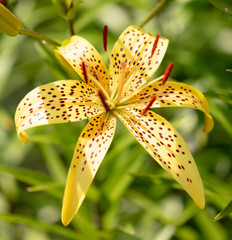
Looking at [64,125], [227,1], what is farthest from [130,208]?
[227,1]

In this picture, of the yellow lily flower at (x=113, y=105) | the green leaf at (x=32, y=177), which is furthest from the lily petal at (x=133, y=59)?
the green leaf at (x=32, y=177)

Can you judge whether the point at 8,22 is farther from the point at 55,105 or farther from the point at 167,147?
the point at 167,147

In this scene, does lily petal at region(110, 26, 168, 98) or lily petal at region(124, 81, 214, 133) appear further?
lily petal at region(110, 26, 168, 98)

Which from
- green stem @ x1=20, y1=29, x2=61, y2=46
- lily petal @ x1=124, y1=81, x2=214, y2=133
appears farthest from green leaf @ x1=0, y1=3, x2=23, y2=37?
lily petal @ x1=124, y1=81, x2=214, y2=133

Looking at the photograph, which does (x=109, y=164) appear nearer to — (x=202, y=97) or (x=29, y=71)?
(x=202, y=97)

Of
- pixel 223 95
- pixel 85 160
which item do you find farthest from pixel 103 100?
pixel 223 95

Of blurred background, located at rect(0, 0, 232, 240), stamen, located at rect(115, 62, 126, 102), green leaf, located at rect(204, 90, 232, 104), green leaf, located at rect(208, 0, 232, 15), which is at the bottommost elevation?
blurred background, located at rect(0, 0, 232, 240)

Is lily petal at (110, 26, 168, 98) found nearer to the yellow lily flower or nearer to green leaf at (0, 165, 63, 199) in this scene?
the yellow lily flower
